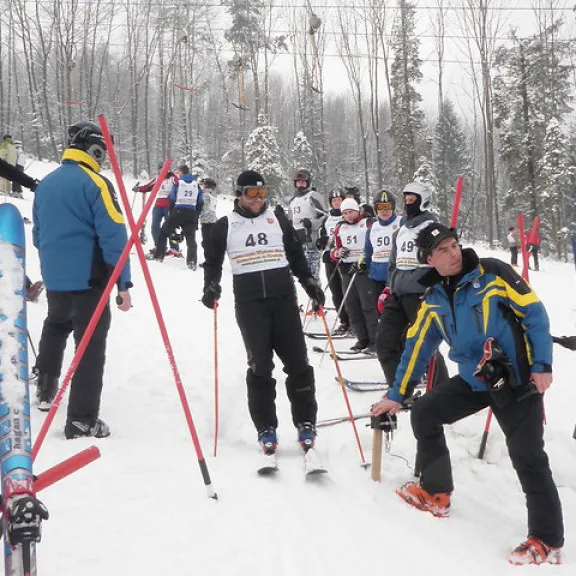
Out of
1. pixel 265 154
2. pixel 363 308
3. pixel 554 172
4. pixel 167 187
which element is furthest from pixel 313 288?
pixel 554 172

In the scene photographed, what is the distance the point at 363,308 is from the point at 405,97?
28.9 m

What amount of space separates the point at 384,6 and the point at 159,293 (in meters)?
26.9

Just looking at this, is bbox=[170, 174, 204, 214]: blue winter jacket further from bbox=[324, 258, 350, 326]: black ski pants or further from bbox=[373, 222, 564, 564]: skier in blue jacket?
bbox=[373, 222, 564, 564]: skier in blue jacket

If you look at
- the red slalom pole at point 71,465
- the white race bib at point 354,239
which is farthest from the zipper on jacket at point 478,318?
the white race bib at point 354,239

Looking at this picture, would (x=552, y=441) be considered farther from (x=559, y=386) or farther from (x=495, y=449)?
(x=559, y=386)

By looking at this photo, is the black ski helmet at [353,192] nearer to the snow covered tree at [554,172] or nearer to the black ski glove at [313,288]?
the black ski glove at [313,288]

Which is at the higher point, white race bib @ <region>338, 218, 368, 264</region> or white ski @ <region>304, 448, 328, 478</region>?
white race bib @ <region>338, 218, 368, 264</region>

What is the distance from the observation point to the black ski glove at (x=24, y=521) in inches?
64.1

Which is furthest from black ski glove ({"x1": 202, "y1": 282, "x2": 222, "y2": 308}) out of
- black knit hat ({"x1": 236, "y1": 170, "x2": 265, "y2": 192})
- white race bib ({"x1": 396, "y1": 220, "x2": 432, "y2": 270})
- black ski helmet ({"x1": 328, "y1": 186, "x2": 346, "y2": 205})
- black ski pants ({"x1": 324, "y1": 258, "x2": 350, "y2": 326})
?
black ski helmet ({"x1": 328, "y1": 186, "x2": 346, "y2": 205})

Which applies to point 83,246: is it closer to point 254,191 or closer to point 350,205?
point 254,191

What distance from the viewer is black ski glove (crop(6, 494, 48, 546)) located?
1.63 meters

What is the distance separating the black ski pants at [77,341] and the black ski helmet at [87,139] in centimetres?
99

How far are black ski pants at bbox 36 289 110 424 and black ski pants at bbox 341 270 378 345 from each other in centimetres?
374

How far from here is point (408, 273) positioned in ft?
16.2
